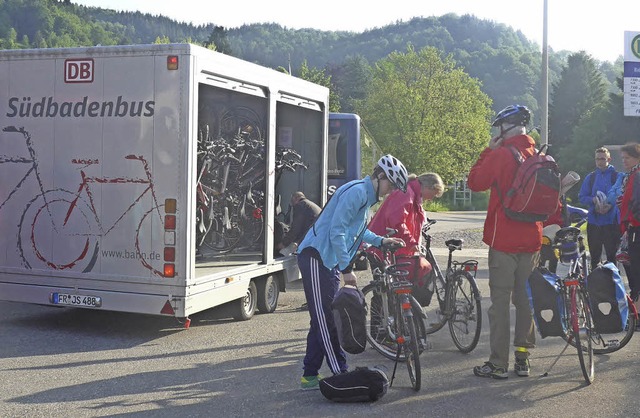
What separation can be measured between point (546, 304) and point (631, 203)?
7.77ft

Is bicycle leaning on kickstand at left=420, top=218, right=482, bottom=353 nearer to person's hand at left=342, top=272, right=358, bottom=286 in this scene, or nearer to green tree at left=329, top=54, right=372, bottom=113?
person's hand at left=342, top=272, right=358, bottom=286

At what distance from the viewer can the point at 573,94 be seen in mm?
89250

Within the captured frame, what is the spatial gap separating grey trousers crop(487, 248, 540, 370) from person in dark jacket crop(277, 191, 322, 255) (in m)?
3.46

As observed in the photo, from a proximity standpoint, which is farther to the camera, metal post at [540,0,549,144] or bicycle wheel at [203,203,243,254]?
metal post at [540,0,549,144]

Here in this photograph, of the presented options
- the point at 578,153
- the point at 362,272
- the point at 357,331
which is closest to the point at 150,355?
the point at 357,331

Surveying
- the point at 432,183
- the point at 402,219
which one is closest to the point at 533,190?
the point at 402,219

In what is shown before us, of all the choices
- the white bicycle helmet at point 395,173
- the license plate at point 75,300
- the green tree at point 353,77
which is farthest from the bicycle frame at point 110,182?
the green tree at point 353,77

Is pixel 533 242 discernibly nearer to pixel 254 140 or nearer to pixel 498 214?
pixel 498 214

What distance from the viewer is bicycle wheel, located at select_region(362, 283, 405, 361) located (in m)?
6.78

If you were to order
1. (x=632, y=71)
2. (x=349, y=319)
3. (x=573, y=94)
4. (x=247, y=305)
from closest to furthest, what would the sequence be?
(x=349, y=319)
(x=247, y=305)
(x=632, y=71)
(x=573, y=94)

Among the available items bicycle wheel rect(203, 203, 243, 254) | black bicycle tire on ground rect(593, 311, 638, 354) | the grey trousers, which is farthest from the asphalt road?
bicycle wheel rect(203, 203, 243, 254)

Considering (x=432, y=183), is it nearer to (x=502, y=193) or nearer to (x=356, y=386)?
(x=502, y=193)

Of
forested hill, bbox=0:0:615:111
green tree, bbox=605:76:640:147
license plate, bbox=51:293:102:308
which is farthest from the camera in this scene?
forested hill, bbox=0:0:615:111

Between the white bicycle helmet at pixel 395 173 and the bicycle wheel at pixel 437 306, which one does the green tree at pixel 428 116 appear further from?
the white bicycle helmet at pixel 395 173
